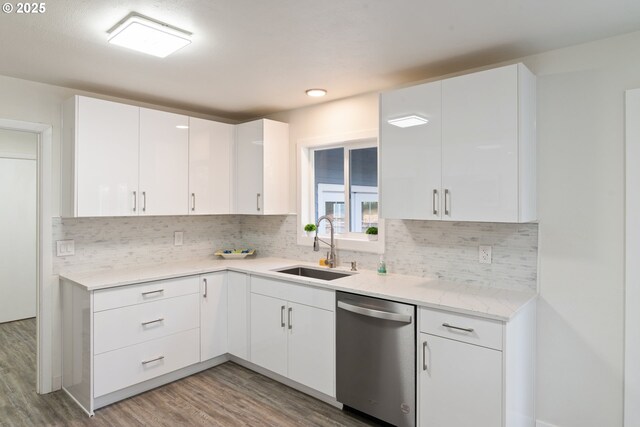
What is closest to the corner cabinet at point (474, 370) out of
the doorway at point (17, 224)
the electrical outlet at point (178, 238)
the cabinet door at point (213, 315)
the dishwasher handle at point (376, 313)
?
the dishwasher handle at point (376, 313)

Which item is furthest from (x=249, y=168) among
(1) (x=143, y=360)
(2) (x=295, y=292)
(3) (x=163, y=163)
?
(1) (x=143, y=360)

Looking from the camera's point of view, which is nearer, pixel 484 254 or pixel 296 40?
pixel 296 40

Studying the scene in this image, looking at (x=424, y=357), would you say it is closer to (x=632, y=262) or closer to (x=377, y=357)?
(x=377, y=357)

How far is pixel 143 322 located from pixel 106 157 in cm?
129

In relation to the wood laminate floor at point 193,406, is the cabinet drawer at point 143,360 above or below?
above

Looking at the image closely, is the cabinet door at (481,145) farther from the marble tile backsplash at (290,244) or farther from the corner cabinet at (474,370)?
the corner cabinet at (474,370)

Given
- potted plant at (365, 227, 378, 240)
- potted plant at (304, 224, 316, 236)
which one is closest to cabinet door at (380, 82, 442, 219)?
potted plant at (365, 227, 378, 240)

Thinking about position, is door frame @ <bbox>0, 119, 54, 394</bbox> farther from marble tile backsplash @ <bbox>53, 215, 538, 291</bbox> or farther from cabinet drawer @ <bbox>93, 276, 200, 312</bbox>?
cabinet drawer @ <bbox>93, 276, 200, 312</bbox>

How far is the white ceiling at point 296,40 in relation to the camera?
6.04 ft

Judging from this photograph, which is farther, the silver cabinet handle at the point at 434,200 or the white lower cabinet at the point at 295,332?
the white lower cabinet at the point at 295,332

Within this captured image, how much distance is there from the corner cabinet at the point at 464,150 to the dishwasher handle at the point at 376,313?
0.65m

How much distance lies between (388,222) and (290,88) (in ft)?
4.40

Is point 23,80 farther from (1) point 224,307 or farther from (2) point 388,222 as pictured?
(2) point 388,222

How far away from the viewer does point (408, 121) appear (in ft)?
8.36
